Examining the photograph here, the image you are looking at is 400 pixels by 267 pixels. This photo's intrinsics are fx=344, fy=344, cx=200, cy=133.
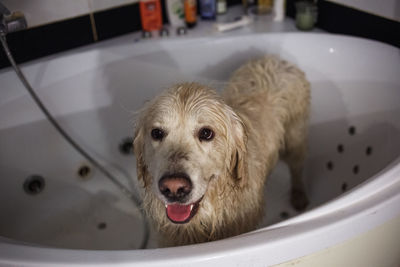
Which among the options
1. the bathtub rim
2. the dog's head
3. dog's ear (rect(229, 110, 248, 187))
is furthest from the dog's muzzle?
dog's ear (rect(229, 110, 248, 187))

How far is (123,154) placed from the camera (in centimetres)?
232

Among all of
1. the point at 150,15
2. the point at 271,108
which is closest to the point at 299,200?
the point at 271,108

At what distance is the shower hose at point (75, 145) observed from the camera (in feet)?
5.64

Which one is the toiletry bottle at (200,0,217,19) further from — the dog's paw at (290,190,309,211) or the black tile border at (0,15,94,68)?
the dog's paw at (290,190,309,211)

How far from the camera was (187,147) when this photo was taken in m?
1.21

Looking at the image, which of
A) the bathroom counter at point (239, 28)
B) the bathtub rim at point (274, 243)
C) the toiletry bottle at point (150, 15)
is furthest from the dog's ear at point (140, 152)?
the toiletry bottle at point (150, 15)

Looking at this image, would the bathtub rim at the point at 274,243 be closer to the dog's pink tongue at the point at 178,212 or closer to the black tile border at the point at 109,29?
the dog's pink tongue at the point at 178,212

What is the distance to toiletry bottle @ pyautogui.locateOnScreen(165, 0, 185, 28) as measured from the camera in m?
2.35

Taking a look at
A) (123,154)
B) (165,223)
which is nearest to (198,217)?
(165,223)

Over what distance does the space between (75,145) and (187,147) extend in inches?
41.7

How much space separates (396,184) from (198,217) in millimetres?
722

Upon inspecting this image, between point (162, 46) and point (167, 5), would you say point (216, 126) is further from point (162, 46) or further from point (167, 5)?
point (167, 5)

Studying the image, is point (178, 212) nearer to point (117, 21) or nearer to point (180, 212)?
point (180, 212)

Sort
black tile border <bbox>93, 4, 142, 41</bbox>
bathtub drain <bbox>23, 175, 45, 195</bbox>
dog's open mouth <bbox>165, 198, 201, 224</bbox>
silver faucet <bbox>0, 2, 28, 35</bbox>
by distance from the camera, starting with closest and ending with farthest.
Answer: dog's open mouth <bbox>165, 198, 201, 224</bbox> → silver faucet <bbox>0, 2, 28, 35</bbox> → bathtub drain <bbox>23, 175, 45, 195</bbox> → black tile border <bbox>93, 4, 142, 41</bbox>
